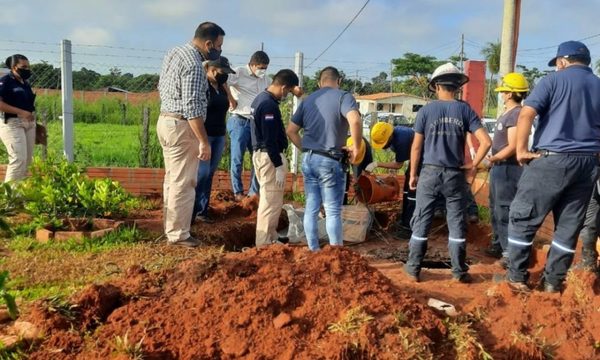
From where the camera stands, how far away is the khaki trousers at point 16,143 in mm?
6379

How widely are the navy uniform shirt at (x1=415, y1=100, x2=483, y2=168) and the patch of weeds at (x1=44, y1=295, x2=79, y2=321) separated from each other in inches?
118

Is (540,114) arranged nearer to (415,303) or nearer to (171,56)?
(415,303)

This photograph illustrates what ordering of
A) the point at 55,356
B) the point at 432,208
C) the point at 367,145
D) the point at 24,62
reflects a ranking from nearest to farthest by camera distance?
1. the point at 55,356
2. the point at 432,208
3. the point at 24,62
4. the point at 367,145

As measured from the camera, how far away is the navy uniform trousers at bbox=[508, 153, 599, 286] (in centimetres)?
404

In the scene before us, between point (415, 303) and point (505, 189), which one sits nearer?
point (415, 303)

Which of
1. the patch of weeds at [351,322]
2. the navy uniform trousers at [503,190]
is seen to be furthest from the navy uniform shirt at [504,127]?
the patch of weeds at [351,322]

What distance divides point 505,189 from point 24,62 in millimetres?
5601

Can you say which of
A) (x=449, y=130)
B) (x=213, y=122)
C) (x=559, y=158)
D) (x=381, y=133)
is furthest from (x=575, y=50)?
(x=213, y=122)

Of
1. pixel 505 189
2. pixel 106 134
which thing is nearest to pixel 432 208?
pixel 505 189

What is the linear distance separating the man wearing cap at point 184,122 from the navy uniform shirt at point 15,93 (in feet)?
7.74

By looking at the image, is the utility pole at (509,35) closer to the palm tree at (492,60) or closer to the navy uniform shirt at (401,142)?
the navy uniform shirt at (401,142)

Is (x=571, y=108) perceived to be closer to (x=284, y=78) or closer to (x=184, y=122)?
(x=284, y=78)

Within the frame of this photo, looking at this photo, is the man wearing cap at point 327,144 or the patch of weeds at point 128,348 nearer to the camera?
the patch of weeds at point 128,348

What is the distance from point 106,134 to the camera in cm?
1691
